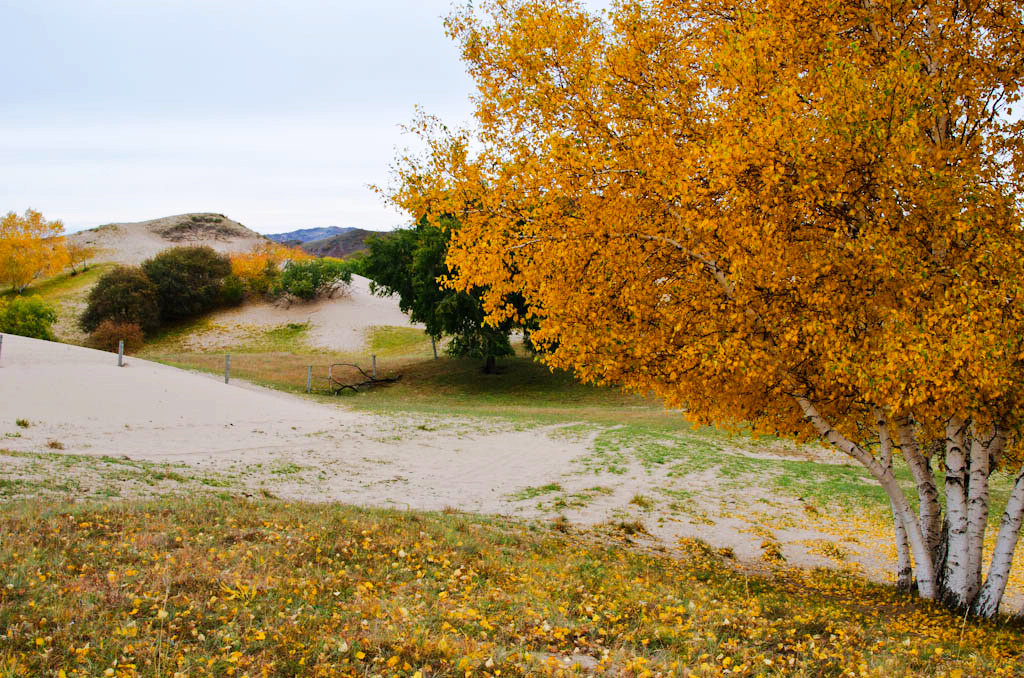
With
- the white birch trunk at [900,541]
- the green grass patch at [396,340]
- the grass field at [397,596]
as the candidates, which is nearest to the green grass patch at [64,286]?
the green grass patch at [396,340]

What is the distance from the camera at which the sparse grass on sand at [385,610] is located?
4246 mm

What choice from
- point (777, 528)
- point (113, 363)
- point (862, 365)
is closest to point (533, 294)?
point (862, 365)

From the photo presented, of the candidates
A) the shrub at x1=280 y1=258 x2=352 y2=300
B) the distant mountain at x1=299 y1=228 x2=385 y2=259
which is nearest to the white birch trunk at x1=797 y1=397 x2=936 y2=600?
the shrub at x1=280 y1=258 x2=352 y2=300

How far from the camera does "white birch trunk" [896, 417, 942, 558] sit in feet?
26.7

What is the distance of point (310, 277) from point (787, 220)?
211 feet

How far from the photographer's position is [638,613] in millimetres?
5949

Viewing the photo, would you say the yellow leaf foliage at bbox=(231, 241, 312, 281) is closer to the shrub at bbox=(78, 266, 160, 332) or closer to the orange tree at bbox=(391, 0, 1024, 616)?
the shrub at bbox=(78, 266, 160, 332)

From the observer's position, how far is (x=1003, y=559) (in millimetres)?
7473

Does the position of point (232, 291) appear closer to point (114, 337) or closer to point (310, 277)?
point (310, 277)

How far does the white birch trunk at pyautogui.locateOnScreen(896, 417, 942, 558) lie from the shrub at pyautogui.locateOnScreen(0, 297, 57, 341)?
4865 cm

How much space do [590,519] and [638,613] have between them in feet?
18.8

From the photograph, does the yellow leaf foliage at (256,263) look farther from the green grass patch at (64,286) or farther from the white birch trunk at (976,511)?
the white birch trunk at (976,511)

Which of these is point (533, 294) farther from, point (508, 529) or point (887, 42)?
point (887, 42)

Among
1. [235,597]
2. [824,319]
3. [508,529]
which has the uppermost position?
[824,319]
